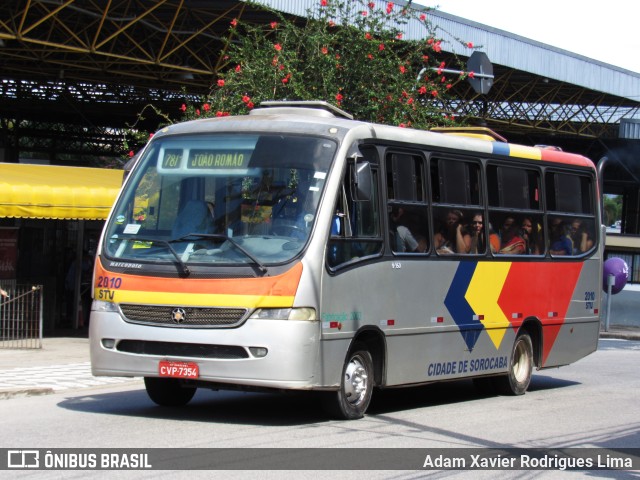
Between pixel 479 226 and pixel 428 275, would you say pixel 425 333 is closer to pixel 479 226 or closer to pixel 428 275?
pixel 428 275

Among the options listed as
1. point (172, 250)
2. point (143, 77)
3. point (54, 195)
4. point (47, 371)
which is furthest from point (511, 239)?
point (143, 77)

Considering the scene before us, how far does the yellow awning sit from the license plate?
951 cm

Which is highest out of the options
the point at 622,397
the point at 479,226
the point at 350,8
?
the point at 350,8

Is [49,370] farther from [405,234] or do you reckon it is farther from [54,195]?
[405,234]

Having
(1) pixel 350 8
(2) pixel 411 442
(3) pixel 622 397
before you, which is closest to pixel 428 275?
(2) pixel 411 442

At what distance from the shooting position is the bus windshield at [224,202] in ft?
34.9

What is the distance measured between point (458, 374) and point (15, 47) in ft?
73.7

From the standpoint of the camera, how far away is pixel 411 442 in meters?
9.91

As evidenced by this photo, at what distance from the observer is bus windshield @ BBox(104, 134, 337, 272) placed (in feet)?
34.9

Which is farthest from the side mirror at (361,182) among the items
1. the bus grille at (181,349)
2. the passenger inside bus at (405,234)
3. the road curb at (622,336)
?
the road curb at (622,336)

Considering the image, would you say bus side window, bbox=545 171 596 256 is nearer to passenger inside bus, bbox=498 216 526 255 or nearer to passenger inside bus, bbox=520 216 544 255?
passenger inside bus, bbox=520 216 544 255

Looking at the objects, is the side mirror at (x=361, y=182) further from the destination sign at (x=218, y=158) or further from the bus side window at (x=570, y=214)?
the bus side window at (x=570, y=214)

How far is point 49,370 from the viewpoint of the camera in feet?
52.4

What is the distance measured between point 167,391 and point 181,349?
Result: 158cm
